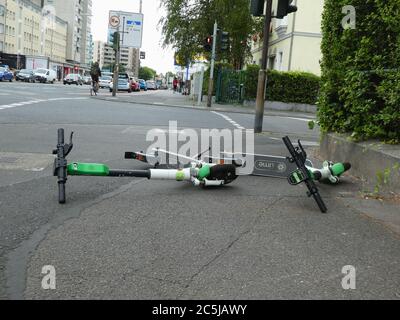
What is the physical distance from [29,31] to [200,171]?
12159cm

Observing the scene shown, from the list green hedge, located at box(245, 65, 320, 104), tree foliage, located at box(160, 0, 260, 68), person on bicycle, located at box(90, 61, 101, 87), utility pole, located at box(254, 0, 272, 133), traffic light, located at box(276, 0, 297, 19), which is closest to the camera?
traffic light, located at box(276, 0, 297, 19)

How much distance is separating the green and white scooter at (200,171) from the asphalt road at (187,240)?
17 cm

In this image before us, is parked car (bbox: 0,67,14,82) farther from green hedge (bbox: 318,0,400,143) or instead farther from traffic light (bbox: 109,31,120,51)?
green hedge (bbox: 318,0,400,143)

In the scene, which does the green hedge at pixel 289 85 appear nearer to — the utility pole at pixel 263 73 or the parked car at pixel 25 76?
the utility pole at pixel 263 73

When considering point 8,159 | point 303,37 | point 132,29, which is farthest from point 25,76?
point 8,159

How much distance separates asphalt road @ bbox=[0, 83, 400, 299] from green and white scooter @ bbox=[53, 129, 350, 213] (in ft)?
0.55

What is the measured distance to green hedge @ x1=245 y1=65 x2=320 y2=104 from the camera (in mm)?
29047

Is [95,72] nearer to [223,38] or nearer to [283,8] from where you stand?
[223,38]

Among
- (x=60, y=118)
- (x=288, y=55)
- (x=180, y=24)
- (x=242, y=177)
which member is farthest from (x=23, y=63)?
(x=242, y=177)

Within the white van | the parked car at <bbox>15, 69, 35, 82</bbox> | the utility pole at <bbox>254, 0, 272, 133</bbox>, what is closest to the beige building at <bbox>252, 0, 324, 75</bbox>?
the utility pole at <bbox>254, 0, 272, 133</bbox>

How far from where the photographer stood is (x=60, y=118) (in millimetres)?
14398

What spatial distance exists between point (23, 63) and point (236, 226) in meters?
102

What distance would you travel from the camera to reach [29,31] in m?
117
